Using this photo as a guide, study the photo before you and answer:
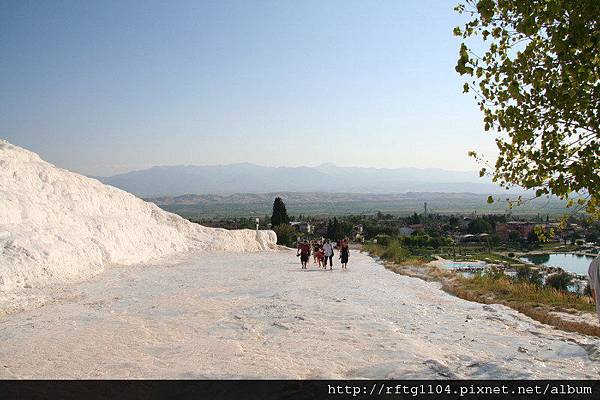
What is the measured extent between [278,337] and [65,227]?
526 inches

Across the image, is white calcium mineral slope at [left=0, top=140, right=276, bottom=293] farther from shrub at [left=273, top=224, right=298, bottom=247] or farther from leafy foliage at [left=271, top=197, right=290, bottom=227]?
leafy foliage at [left=271, top=197, right=290, bottom=227]

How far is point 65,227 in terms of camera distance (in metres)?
18.5

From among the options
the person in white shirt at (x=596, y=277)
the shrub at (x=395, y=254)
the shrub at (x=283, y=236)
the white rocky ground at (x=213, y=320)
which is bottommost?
the shrub at (x=283, y=236)

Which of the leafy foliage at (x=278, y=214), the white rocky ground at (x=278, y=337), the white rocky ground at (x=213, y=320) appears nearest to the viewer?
the white rocky ground at (x=278, y=337)

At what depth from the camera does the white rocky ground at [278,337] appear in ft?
22.2

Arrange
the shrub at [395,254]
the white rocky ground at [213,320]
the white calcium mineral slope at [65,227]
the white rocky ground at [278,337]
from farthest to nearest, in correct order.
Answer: the shrub at [395,254]
the white calcium mineral slope at [65,227]
the white rocky ground at [213,320]
the white rocky ground at [278,337]

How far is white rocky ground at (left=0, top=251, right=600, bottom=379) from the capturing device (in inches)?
266

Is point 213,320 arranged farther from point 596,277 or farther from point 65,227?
point 65,227

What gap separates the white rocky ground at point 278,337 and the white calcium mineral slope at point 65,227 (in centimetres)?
185

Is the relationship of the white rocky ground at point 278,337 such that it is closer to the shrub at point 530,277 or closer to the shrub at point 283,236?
the shrub at point 530,277

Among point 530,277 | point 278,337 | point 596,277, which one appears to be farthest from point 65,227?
point 530,277

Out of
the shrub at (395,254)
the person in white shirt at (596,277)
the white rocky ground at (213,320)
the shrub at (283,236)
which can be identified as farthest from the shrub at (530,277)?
the shrub at (283,236)

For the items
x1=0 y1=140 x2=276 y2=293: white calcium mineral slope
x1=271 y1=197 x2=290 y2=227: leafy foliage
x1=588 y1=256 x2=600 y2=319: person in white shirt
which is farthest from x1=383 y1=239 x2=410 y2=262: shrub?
x1=271 y1=197 x2=290 y2=227: leafy foliage
